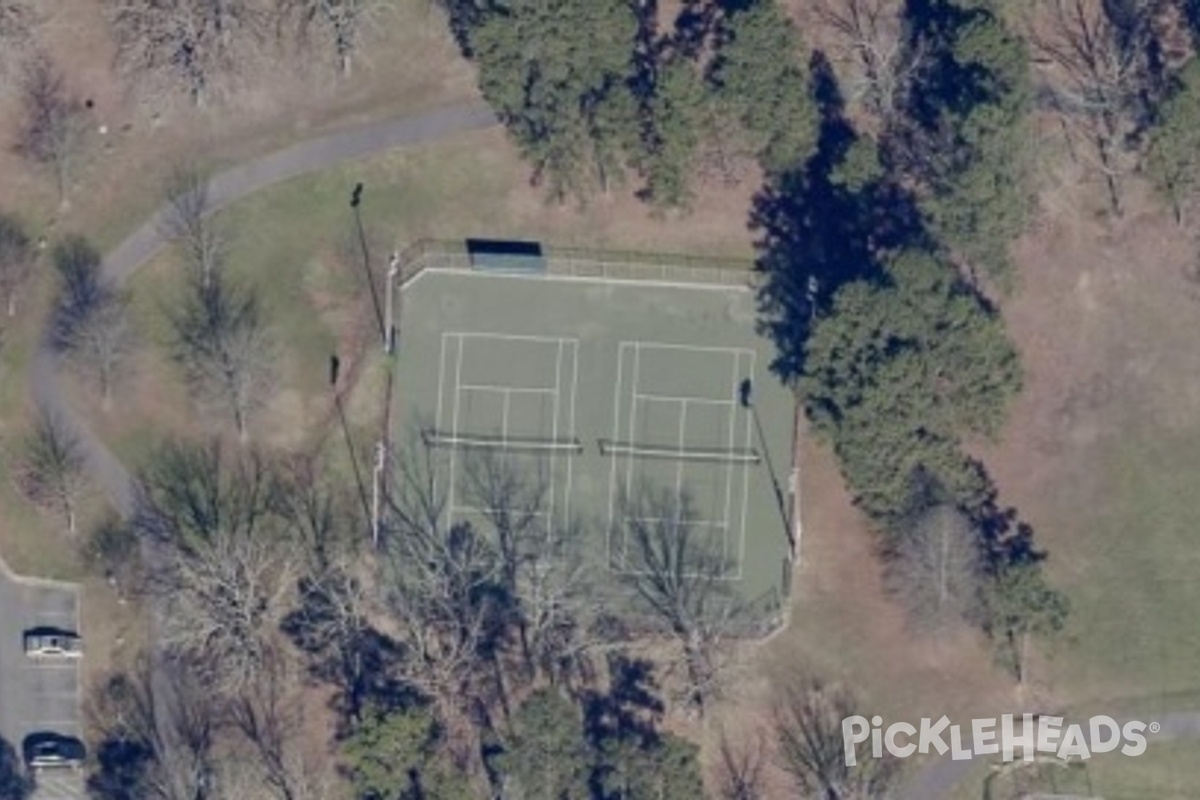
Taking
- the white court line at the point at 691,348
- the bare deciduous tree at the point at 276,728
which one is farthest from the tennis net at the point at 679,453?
the bare deciduous tree at the point at 276,728

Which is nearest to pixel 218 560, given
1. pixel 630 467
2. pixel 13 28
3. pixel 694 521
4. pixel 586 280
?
pixel 630 467

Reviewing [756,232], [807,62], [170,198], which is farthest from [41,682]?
[807,62]

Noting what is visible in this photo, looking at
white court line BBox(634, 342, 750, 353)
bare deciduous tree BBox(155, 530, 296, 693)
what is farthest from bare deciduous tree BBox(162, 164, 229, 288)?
white court line BBox(634, 342, 750, 353)

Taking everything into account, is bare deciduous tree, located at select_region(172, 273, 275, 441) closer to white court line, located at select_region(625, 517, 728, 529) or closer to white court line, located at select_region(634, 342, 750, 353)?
white court line, located at select_region(634, 342, 750, 353)

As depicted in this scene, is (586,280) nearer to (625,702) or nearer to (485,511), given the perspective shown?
(485,511)

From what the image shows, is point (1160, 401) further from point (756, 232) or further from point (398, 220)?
point (398, 220)

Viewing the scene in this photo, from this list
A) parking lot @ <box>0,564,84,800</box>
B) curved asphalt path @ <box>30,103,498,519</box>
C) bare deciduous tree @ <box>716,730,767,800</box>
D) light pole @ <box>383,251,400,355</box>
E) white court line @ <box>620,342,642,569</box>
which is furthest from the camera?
light pole @ <box>383,251,400,355</box>
